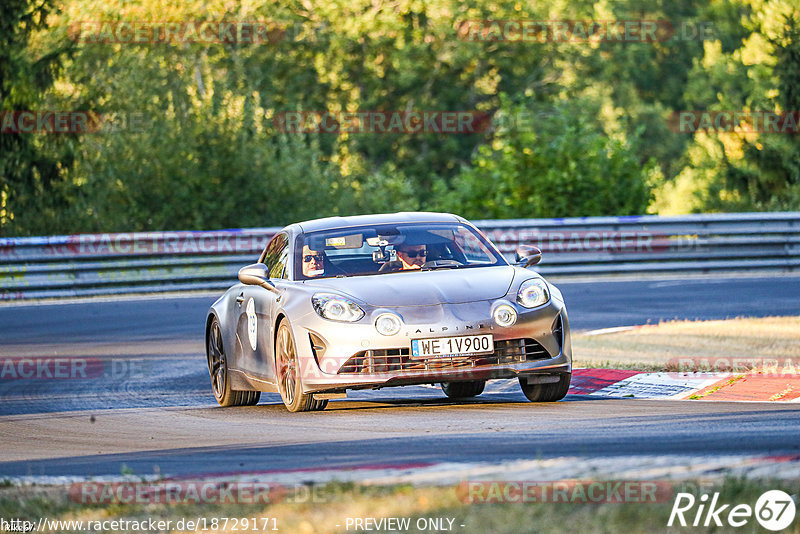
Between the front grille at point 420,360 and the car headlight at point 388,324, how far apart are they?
0.42 feet

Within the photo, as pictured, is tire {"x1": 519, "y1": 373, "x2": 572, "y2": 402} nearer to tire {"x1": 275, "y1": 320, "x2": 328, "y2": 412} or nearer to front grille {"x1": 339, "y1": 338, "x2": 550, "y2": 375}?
front grille {"x1": 339, "y1": 338, "x2": 550, "y2": 375}

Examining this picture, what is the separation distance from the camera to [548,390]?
9.99 meters

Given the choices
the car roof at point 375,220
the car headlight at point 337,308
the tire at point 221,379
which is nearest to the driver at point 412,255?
the car roof at point 375,220

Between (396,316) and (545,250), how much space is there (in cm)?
1537

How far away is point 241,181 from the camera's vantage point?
33812mm

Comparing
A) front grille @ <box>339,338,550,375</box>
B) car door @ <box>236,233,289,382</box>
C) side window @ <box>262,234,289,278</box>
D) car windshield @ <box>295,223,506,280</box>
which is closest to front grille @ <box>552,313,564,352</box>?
front grille @ <box>339,338,550,375</box>

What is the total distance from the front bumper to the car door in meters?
0.79

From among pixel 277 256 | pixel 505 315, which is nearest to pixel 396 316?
pixel 505 315

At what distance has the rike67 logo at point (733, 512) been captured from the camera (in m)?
4.96

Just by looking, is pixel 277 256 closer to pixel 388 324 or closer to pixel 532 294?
pixel 388 324

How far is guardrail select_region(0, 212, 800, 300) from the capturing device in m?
23.5

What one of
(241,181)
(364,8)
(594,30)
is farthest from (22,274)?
(594,30)

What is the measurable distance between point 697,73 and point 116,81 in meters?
37.8

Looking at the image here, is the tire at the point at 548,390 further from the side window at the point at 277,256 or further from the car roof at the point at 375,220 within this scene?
the side window at the point at 277,256
